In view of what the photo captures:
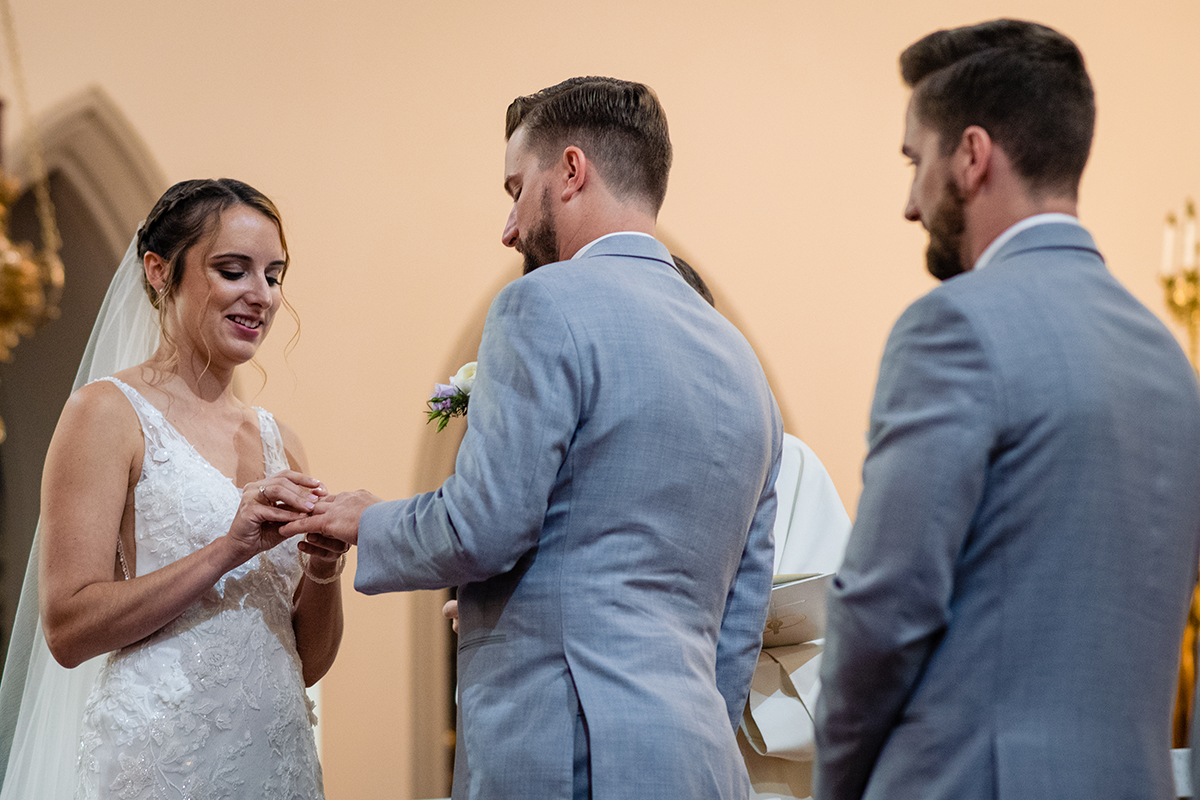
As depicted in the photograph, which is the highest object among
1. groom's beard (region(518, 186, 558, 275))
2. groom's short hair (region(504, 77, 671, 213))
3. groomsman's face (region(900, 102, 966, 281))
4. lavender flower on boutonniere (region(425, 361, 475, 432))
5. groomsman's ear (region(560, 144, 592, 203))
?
groom's short hair (region(504, 77, 671, 213))

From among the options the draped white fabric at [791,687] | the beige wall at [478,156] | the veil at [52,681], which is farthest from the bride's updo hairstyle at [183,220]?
the beige wall at [478,156]

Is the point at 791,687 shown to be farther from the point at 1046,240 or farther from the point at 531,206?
the point at 1046,240

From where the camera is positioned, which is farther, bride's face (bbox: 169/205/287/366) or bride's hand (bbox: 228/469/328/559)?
bride's face (bbox: 169/205/287/366)

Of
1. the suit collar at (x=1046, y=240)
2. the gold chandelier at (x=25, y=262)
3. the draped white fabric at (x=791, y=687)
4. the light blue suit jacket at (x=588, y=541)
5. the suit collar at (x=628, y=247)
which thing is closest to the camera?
the suit collar at (x=1046, y=240)

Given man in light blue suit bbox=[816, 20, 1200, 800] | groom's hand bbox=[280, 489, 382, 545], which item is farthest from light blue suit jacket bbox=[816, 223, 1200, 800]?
groom's hand bbox=[280, 489, 382, 545]

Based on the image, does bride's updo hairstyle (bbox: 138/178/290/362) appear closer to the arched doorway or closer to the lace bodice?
the lace bodice

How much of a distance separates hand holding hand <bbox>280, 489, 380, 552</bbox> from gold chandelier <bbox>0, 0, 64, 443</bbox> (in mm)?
3584

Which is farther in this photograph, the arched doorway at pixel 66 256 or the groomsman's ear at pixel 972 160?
the arched doorway at pixel 66 256

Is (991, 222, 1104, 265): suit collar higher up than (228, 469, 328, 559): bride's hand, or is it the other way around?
(991, 222, 1104, 265): suit collar

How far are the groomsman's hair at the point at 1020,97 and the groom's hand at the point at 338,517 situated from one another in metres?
1.09

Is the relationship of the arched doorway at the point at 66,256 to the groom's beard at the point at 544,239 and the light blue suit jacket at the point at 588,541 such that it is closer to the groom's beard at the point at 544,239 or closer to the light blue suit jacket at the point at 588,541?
the groom's beard at the point at 544,239

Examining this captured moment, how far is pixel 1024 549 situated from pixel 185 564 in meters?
1.57

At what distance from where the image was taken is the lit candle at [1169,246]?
612 cm

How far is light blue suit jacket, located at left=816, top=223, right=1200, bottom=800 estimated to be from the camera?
3.82 ft
